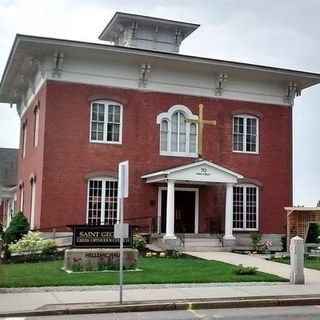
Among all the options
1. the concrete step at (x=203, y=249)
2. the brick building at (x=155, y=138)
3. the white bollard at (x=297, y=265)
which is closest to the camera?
the white bollard at (x=297, y=265)

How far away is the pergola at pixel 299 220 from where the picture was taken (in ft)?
88.8

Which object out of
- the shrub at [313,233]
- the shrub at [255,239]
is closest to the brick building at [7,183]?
the shrub at [255,239]

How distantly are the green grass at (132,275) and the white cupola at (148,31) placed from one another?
16.8 m

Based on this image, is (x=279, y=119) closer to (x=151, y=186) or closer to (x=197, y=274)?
(x=151, y=186)

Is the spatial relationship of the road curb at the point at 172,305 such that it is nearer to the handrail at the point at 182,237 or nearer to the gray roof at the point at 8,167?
the handrail at the point at 182,237

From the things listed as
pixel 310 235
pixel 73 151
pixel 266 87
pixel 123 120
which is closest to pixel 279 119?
pixel 266 87

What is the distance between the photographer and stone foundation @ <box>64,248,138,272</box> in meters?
17.4

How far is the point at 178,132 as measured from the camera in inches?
1155

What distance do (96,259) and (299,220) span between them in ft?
42.9

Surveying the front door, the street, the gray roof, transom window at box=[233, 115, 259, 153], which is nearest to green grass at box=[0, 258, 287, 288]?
the street

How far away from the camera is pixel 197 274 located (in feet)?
56.6

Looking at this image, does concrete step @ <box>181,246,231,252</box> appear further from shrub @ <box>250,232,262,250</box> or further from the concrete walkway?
shrub @ <box>250,232,262,250</box>

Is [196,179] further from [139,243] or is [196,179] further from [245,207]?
[245,207]

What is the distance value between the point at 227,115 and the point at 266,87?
2.84m
